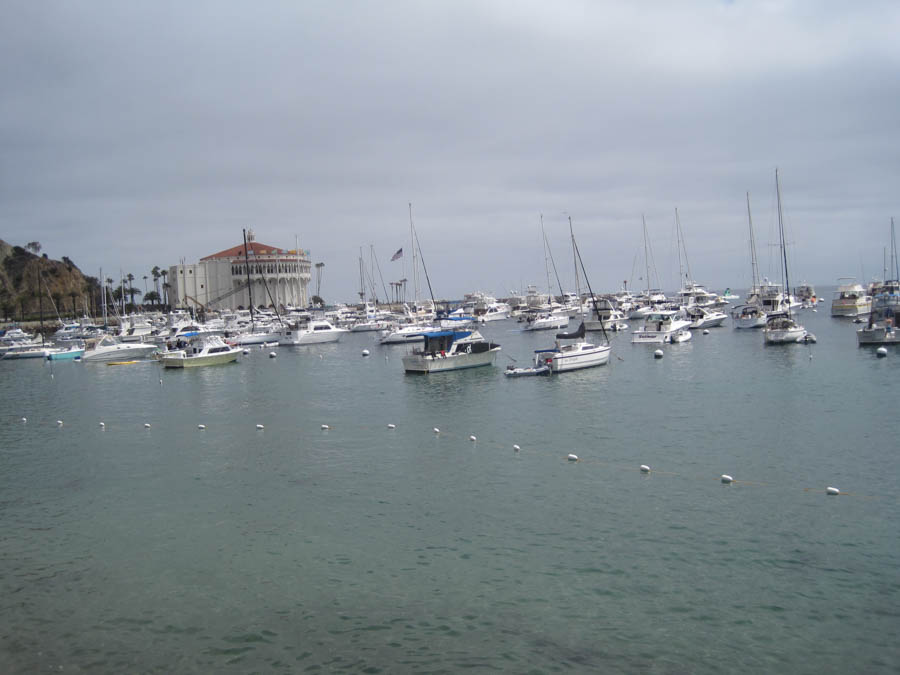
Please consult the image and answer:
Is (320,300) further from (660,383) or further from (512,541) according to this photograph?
(512,541)

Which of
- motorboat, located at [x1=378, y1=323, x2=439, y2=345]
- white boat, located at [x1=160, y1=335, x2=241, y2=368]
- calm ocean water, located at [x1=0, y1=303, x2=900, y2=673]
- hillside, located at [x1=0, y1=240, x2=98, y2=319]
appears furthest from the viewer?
hillside, located at [x1=0, y1=240, x2=98, y2=319]

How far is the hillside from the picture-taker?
133 metres

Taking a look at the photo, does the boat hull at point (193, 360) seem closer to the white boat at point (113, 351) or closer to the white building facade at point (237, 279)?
the white boat at point (113, 351)

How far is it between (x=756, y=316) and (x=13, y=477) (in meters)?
69.7

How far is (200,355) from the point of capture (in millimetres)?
57469

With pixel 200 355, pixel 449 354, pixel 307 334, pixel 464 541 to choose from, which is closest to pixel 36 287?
pixel 307 334

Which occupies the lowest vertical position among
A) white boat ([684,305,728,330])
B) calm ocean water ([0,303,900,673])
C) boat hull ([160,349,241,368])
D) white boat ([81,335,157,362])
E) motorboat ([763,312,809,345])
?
calm ocean water ([0,303,900,673])

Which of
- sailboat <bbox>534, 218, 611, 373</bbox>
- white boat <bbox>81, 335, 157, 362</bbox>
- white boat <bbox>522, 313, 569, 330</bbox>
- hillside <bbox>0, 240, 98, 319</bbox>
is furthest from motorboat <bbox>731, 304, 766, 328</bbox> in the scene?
hillside <bbox>0, 240, 98, 319</bbox>

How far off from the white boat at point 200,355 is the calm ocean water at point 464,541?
24.5 metres

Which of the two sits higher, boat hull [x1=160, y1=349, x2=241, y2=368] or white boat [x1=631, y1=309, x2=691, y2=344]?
boat hull [x1=160, y1=349, x2=241, y2=368]

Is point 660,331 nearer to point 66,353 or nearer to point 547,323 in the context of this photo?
point 547,323

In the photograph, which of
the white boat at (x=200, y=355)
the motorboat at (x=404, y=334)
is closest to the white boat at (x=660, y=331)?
the motorboat at (x=404, y=334)

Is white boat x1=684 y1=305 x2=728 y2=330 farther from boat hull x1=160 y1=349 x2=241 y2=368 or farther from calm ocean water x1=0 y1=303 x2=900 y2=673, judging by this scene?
boat hull x1=160 y1=349 x2=241 y2=368

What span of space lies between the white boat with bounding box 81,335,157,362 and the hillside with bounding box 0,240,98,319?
71.4 metres
